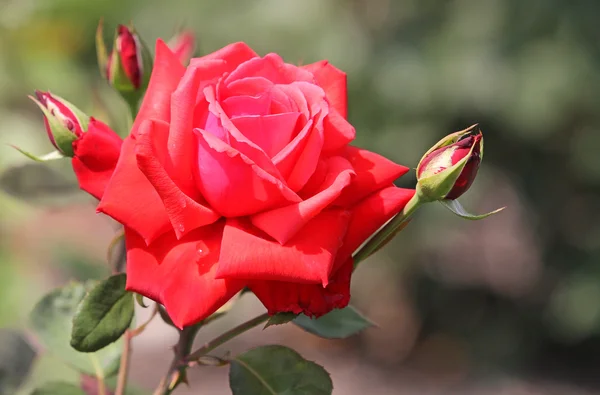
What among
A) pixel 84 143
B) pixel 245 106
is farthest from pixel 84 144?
pixel 245 106

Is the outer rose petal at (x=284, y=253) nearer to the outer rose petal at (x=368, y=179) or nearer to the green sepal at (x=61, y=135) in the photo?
the outer rose petal at (x=368, y=179)

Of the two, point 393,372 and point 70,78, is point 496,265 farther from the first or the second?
point 70,78

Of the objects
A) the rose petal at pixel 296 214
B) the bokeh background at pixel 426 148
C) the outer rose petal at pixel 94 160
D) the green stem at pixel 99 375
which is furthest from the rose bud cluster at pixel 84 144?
the bokeh background at pixel 426 148

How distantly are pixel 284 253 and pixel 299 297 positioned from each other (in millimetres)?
29

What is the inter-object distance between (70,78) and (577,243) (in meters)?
1.71

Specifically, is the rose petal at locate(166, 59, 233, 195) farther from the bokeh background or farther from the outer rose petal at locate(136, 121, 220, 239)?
the bokeh background

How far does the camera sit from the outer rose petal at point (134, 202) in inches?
15.0

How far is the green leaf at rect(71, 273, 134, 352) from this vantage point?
43 cm

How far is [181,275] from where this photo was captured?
38 cm

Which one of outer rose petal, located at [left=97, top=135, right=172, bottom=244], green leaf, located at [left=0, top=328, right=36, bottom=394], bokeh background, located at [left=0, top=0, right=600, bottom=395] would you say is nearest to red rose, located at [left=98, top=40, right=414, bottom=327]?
outer rose petal, located at [left=97, top=135, right=172, bottom=244]

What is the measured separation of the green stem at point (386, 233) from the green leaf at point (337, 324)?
107 mm

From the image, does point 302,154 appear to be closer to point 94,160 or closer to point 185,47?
point 94,160

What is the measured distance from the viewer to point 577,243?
212cm

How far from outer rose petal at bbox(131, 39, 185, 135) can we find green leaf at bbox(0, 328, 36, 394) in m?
0.36
